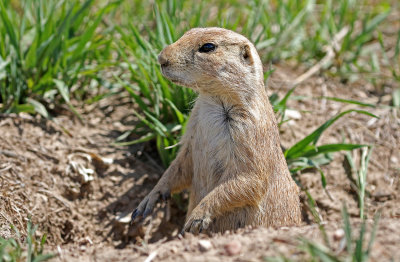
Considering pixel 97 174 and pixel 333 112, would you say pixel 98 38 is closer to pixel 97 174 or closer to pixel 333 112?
pixel 97 174

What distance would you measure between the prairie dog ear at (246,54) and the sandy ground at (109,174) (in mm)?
1374

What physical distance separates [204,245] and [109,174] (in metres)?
2.04

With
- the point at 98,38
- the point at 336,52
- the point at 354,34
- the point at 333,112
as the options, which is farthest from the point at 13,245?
the point at 354,34

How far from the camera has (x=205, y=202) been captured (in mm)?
3725

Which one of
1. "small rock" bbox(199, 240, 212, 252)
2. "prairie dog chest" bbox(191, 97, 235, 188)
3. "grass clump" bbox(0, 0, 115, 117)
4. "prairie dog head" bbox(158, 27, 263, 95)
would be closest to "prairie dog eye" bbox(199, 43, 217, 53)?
"prairie dog head" bbox(158, 27, 263, 95)

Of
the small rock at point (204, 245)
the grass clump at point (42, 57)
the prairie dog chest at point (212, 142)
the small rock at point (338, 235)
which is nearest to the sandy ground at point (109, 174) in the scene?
the grass clump at point (42, 57)

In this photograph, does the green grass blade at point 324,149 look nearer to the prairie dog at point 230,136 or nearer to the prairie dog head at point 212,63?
the prairie dog at point 230,136

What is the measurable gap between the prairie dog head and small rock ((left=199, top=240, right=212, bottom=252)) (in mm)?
1072

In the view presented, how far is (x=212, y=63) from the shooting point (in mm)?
3631

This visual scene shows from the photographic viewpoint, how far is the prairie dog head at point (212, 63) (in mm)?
3577

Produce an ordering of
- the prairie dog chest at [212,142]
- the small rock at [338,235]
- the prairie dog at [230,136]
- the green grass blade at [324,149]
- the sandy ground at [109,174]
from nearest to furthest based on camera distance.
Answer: the small rock at [338,235] < the prairie dog at [230,136] < the prairie dog chest at [212,142] < the sandy ground at [109,174] < the green grass blade at [324,149]

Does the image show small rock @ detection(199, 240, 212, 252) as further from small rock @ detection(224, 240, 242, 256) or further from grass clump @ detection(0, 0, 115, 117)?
grass clump @ detection(0, 0, 115, 117)

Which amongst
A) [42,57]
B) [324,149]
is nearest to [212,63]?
[324,149]

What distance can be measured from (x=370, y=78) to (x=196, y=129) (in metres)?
2.83
